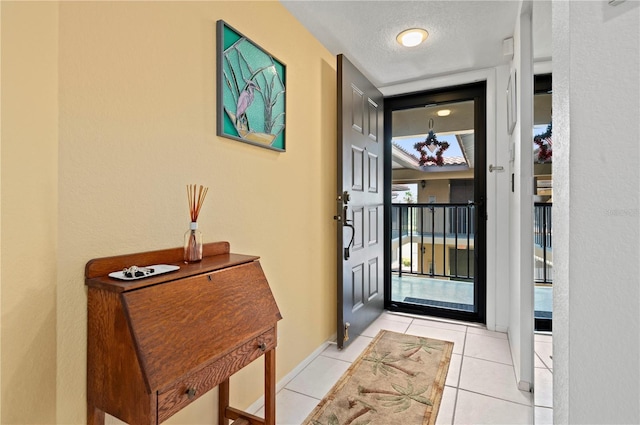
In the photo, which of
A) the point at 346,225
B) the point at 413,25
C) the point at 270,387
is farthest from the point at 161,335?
the point at 413,25

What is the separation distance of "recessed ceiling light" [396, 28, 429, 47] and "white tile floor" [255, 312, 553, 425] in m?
2.02

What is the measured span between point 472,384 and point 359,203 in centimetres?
147

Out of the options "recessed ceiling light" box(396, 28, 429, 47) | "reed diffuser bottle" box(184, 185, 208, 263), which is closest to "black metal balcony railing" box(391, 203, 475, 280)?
"recessed ceiling light" box(396, 28, 429, 47)

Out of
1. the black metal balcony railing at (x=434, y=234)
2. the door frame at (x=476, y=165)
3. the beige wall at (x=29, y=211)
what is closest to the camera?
the beige wall at (x=29, y=211)

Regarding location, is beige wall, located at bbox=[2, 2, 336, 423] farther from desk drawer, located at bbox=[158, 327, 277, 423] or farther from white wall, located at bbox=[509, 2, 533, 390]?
white wall, located at bbox=[509, 2, 533, 390]

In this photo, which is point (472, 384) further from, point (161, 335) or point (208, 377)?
point (161, 335)

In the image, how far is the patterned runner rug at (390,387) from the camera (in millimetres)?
1633

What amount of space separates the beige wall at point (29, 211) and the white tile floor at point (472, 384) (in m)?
1.11

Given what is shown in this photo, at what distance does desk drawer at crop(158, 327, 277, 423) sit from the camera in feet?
2.98

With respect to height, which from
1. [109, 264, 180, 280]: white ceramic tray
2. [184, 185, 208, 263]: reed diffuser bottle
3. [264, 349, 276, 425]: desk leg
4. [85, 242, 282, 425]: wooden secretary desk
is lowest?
[264, 349, 276, 425]: desk leg

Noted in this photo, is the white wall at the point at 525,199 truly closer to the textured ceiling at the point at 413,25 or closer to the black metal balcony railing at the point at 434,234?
the textured ceiling at the point at 413,25

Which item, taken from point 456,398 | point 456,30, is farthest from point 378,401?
point 456,30

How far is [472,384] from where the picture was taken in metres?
1.93

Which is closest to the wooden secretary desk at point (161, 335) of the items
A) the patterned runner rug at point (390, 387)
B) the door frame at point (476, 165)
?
the patterned runner rug at point (390, 387)
